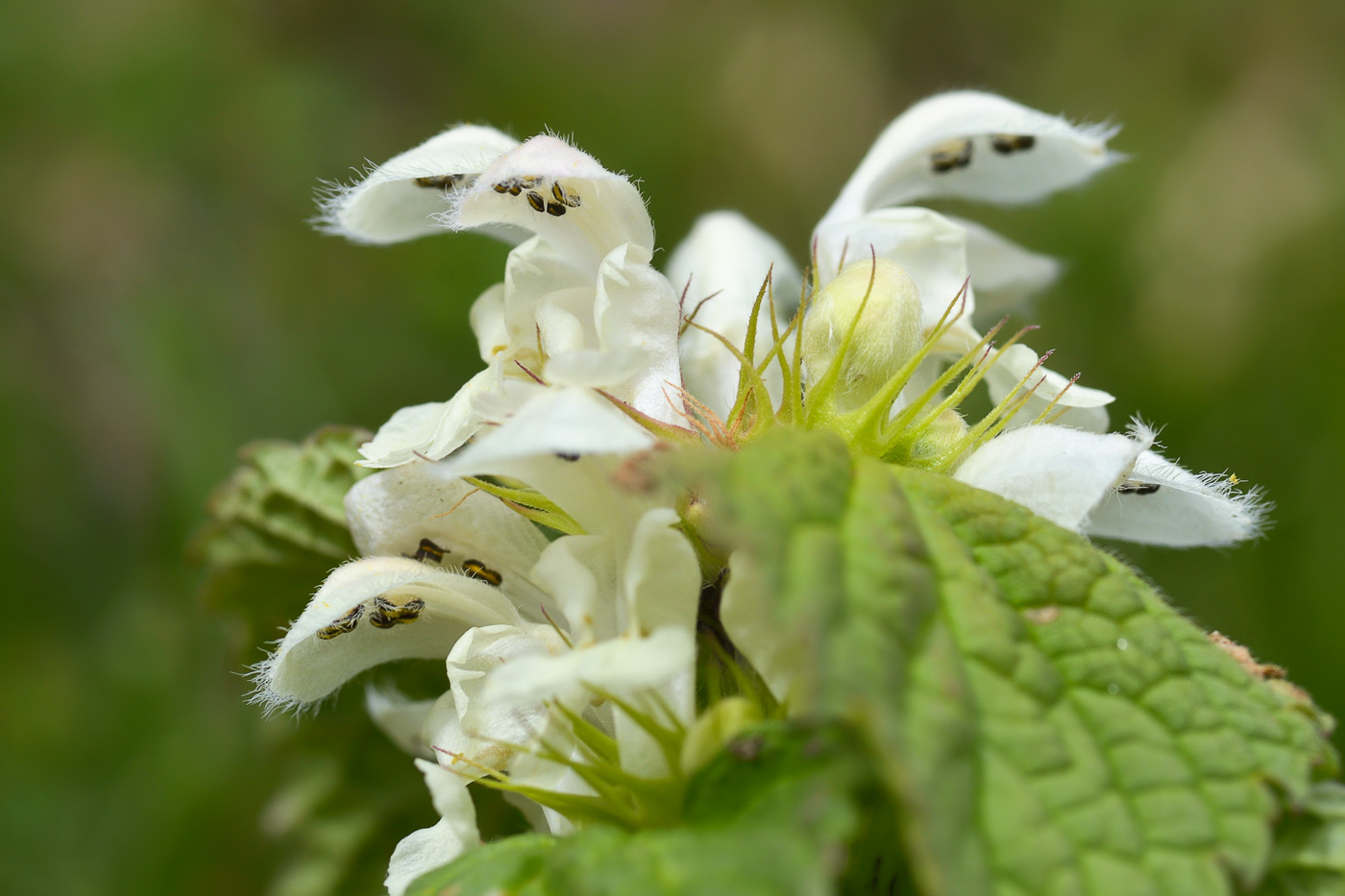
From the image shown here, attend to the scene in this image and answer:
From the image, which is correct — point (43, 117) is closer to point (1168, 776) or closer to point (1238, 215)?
point (1238, 215)

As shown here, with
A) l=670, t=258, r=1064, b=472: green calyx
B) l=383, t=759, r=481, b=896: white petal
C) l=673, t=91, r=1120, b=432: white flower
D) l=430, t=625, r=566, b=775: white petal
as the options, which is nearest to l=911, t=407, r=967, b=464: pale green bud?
l=670, t=258, r=1064, b=472: green calyx

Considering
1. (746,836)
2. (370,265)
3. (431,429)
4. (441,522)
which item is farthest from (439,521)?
(370,265)

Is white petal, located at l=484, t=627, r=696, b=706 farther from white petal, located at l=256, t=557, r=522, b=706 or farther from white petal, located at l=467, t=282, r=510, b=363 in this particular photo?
white petal, located at l=467, t=282, r=510, b=363

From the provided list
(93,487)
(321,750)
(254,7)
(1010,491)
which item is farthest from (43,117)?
(1010,491)

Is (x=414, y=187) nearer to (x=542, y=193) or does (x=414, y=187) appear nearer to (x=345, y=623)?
(x=542, y=193)

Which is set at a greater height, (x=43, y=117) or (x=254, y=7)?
(x=254, y=7)

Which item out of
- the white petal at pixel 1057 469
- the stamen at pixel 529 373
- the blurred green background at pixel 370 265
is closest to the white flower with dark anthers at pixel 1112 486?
the white petal at pixel 1057 469
